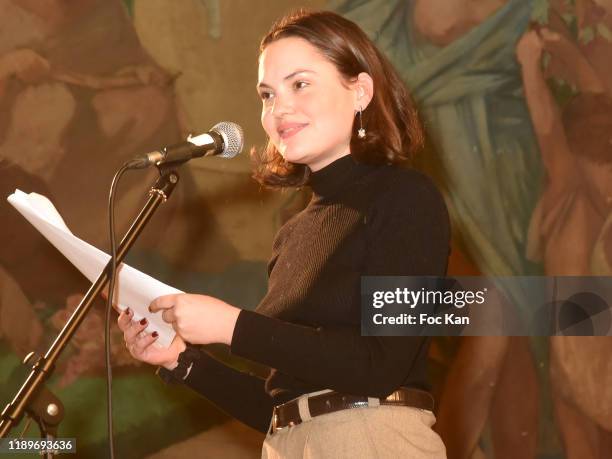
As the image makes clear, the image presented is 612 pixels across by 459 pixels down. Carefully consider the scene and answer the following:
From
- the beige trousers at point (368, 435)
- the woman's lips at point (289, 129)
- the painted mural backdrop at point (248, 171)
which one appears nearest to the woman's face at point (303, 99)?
the woman's lips at point (289, 129)

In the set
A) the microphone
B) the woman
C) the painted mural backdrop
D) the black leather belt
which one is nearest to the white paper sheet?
the woman

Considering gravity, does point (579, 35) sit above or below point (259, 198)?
above

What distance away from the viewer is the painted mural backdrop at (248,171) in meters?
3.74

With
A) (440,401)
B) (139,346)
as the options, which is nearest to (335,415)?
(139,346)

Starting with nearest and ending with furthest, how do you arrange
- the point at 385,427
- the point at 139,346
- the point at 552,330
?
the point at 385,427 → the point at 139,346 → the point at 552,330

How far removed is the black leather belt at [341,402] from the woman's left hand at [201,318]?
20 cm

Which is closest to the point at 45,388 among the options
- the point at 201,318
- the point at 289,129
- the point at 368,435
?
the point at 201,318

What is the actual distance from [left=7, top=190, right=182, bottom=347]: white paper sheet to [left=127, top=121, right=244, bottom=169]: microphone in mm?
A: 174

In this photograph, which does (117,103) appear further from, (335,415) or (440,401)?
(335,415)

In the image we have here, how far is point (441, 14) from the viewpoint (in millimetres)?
3928

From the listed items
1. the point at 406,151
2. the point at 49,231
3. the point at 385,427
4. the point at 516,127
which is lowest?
the point at 385,427

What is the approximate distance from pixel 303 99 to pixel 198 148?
0.90 feet

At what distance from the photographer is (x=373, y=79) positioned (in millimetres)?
1786

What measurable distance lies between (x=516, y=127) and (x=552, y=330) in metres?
0.84
